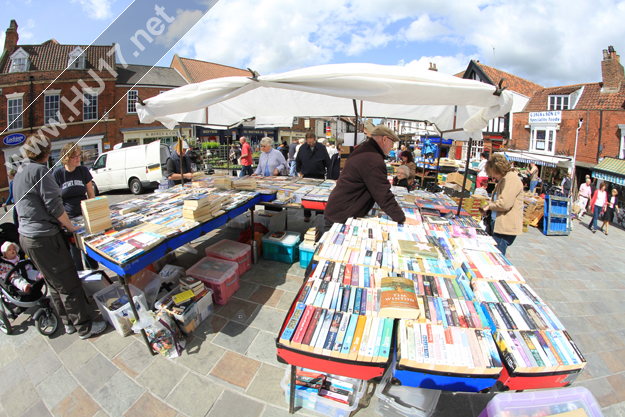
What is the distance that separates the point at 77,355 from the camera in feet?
8.47

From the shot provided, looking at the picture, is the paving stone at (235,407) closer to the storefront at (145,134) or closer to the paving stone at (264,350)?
the paving stone at (264,350)

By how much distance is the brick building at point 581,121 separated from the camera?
15781 millimetres

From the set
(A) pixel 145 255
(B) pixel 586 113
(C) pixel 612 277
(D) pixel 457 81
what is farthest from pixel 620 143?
(A) pixel 145 255

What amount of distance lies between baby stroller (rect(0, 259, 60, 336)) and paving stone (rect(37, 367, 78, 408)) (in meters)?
0.67

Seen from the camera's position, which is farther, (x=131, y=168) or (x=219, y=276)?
(x=131, y=168)

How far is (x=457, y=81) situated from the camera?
244 cm

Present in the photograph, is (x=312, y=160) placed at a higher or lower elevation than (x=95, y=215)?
higher

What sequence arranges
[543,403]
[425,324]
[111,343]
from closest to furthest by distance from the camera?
[543,403]
[425,324]
[111,343]

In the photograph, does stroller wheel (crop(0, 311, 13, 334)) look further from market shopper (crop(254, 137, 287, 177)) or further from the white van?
the white van

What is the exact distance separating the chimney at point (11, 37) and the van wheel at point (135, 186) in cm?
1111

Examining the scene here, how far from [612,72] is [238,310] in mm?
25629

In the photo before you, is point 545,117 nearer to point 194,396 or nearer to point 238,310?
point 238,310

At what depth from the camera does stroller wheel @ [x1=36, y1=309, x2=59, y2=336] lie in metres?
2.82

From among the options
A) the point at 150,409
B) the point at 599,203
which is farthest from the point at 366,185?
the point at 599,203
